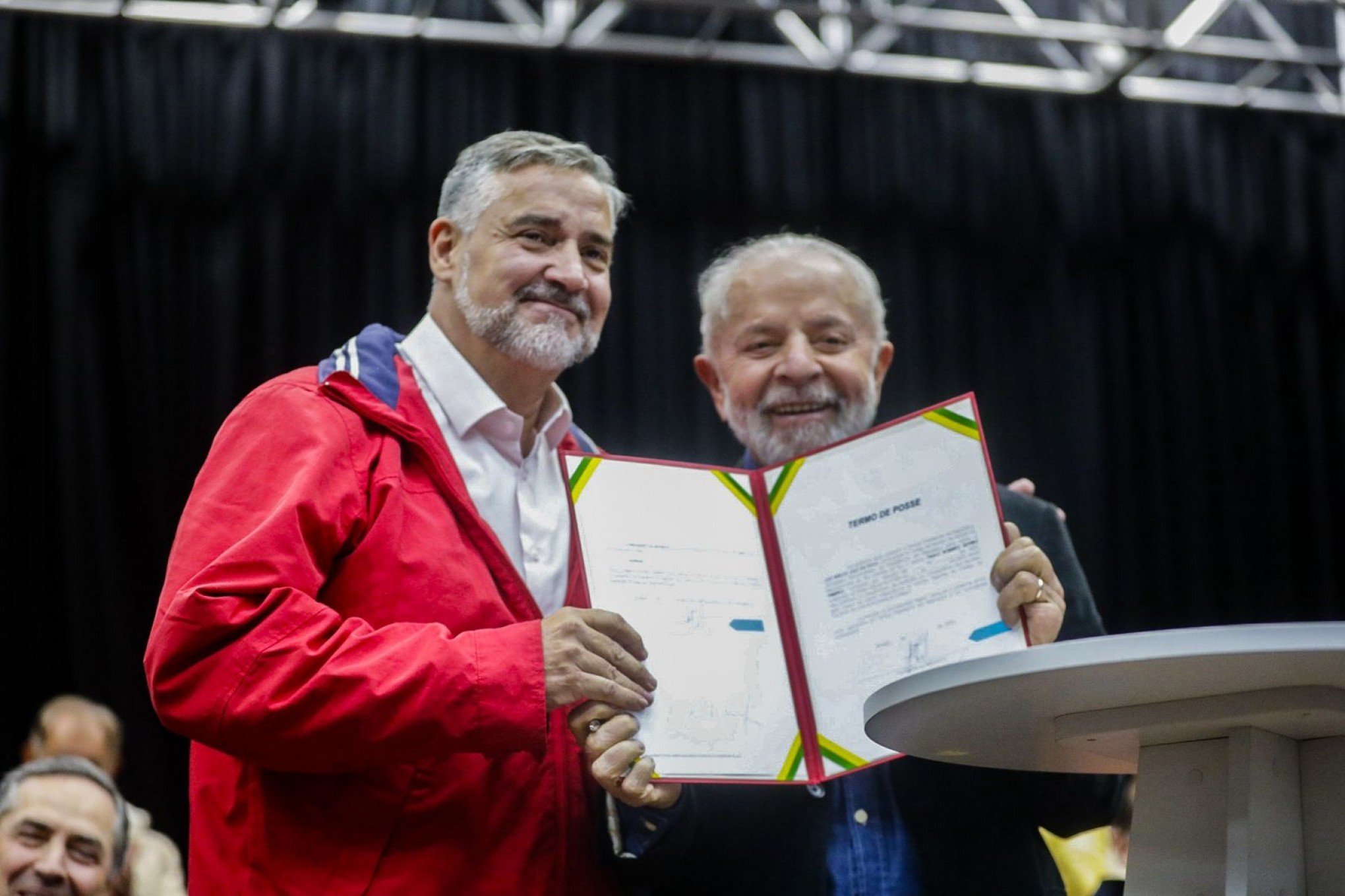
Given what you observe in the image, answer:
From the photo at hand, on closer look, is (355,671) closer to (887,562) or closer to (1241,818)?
(887,562)

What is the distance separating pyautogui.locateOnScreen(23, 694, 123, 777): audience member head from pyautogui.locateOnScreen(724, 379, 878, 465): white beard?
2.80 metres

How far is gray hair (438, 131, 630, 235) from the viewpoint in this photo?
216 cm

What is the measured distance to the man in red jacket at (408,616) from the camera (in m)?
1.63

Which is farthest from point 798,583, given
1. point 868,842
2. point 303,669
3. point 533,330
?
point 303,669

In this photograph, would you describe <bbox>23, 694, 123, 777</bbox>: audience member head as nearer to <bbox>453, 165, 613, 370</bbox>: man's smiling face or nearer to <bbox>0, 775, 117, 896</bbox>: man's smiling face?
<bbox>0, 775, 117, 896</bbox>: man's smiling face

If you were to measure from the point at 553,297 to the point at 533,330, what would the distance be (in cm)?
7

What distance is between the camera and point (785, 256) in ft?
8.32

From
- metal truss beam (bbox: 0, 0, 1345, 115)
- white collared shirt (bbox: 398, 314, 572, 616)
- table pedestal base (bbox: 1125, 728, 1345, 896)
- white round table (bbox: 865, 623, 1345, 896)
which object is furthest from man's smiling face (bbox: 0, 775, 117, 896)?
metal truss beam (bbox: 0, 0, 1345, 115)

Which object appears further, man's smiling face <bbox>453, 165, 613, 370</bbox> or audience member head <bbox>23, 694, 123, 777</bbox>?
audience member head <bbox>23, 694, 123, 777</bbox>

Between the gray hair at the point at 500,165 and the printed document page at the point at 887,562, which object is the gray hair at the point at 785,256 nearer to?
the gray hair at the point at 500,165

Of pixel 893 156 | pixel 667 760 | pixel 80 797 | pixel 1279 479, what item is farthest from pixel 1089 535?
pixel 667 760

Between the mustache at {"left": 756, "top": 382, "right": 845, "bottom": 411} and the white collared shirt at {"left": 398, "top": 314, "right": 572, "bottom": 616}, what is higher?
the mustache at {"left": 756, "top": 382, "right": 845, "bottom": 411}

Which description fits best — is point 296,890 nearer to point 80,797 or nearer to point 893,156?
point 80,797

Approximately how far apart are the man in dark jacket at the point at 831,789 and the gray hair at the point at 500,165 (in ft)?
1.22
